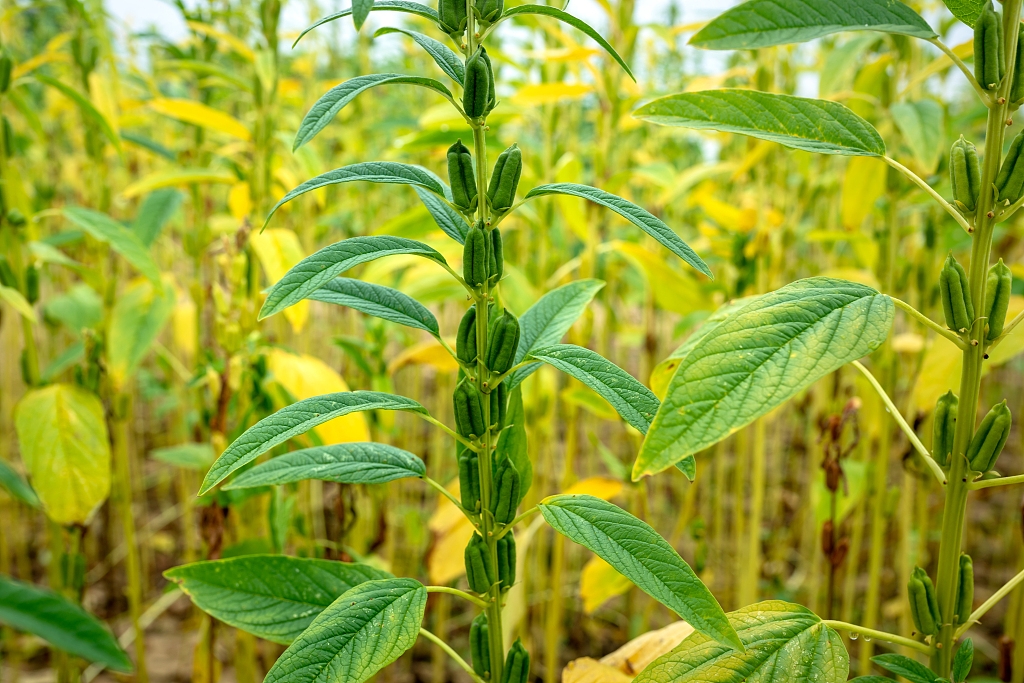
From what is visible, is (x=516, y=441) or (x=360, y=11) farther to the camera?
(x=516, y=441)

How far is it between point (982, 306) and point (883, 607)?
4.50 feet

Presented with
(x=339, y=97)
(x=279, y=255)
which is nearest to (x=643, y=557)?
(x=339, y=97)

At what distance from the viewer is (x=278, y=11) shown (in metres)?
0.98

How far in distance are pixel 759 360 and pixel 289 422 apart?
0.26 metres

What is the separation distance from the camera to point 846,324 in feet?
1.19

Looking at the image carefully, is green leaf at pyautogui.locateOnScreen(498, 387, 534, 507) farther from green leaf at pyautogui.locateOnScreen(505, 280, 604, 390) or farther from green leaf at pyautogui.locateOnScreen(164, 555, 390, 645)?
green leaf at pyautogui.locateOnScreen(164, 555, 390, 645)

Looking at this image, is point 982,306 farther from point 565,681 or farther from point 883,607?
point 883,607

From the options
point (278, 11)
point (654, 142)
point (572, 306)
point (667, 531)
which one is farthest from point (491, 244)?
point (654, 142)

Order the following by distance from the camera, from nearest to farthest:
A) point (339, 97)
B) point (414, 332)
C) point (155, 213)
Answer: point (339, 97) → point (155, 213) → point (414, 332)

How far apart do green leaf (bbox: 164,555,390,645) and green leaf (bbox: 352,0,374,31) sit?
1.15ft

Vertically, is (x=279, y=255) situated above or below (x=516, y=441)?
above

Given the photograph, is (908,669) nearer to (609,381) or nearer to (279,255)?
(609,381)

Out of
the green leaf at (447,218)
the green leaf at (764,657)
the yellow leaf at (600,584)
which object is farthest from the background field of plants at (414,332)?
the green leaf at (447,218)

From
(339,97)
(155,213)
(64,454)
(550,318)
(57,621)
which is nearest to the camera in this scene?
(57,621)
